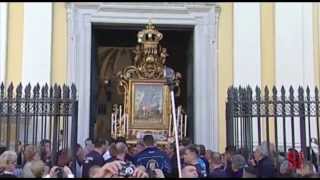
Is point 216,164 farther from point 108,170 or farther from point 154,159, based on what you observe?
point 108,170

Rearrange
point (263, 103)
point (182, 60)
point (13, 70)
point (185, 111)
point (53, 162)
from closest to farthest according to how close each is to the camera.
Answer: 1. point (53, 162)
2. point (263, 103)
3. point (13, 70)
4. point (185, 111)
5. point (182, 60)

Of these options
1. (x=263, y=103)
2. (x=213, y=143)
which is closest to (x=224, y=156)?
(x=263, y=103)

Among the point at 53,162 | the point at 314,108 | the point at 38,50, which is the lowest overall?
the point at 53,162

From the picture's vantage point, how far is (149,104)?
1603 centimetres

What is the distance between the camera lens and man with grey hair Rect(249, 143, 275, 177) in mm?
9305

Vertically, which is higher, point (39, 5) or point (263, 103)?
point (39, 5)

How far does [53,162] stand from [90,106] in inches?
195

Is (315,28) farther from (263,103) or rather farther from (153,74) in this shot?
(263,103)

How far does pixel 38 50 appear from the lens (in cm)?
1556

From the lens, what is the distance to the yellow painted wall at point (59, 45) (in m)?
15.7

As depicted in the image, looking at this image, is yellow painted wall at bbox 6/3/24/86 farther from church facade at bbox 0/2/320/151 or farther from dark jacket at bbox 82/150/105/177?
dark jacket at bbox 82/150/105/177

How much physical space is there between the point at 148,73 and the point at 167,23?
1.12 m

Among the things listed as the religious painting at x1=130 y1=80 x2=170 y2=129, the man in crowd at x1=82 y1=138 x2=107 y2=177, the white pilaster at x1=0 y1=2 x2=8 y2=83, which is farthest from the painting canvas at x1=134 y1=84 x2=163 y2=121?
the man in crowd at x1=82 y1=138 x2=107 y2=177

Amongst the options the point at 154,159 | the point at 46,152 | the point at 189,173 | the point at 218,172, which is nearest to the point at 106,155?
the point at 46,152
